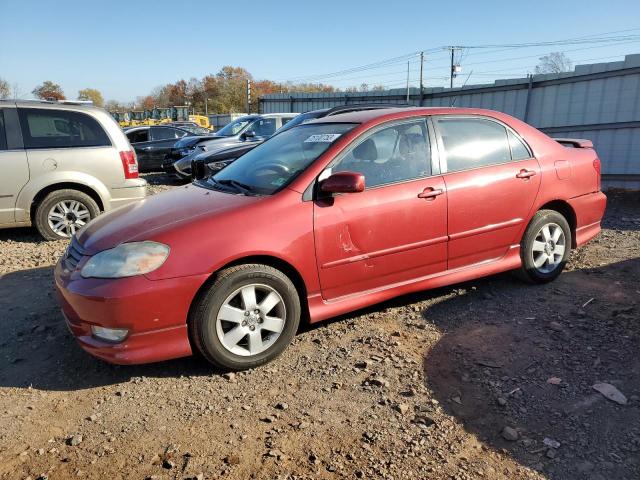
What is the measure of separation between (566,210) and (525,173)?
2.42 ft

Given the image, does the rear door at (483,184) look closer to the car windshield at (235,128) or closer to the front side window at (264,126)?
the front side window at (264,126)

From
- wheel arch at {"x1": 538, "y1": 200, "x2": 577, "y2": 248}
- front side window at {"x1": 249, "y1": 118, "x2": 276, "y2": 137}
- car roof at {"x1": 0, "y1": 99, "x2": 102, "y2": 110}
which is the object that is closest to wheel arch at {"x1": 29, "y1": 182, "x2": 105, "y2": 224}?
car roof at {"x1": 0, "y1": 99, "x2": 102, "y2": 110}

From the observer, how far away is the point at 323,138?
12.8 ft

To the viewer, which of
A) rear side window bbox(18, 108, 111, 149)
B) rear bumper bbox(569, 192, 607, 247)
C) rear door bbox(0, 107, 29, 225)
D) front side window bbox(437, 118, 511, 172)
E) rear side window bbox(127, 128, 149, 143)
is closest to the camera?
front side window bbox(437, 118, 511, 172)

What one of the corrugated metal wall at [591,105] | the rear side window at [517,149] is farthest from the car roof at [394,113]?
the corrugated metal wall at [591,105]

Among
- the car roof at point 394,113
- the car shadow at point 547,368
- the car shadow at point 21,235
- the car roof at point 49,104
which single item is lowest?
the car shadow at point 21,235

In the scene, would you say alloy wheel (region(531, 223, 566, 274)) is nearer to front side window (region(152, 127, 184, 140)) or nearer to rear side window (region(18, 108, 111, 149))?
rear side window (region(18, 108, 111, 149))

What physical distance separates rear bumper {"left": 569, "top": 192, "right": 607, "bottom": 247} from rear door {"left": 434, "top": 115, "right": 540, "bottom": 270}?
64 cm

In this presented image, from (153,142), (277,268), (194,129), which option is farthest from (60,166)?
(194,129)

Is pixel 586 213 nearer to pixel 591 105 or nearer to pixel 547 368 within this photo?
pixel 547 368

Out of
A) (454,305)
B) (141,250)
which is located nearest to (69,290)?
(141,250)

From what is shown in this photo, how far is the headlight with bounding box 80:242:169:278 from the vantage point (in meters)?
2.95

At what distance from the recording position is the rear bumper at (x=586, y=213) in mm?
4637

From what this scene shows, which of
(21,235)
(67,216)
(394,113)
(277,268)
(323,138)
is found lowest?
(21,235)
